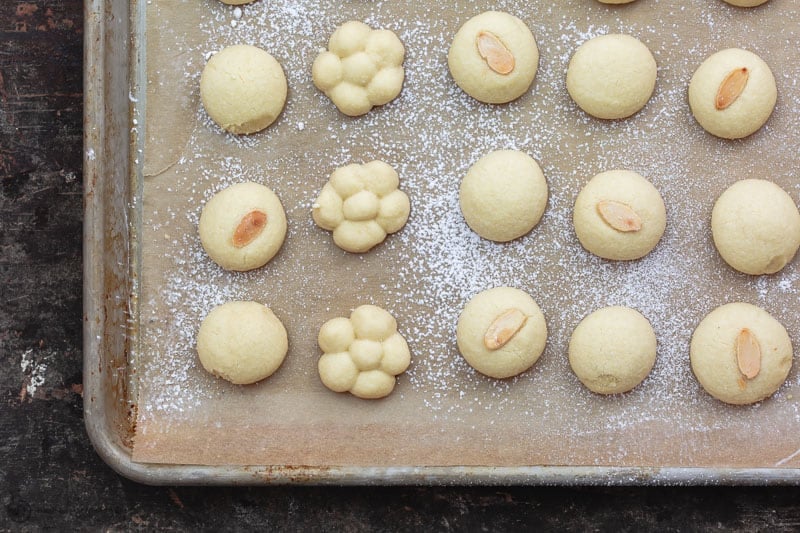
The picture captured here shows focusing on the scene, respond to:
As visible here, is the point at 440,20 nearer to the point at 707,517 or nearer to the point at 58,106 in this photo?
the point at 58,106

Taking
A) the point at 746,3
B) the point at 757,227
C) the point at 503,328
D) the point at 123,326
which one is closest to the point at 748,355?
the point at 757,227

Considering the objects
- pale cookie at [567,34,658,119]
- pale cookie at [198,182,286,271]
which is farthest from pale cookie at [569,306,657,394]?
pale cookie at [198,182,286,271]

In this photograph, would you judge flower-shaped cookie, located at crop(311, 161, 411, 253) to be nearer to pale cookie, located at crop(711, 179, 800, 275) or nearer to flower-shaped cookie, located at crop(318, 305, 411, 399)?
flower-shaped cookie, located at crop(318, 305, 411, 399)

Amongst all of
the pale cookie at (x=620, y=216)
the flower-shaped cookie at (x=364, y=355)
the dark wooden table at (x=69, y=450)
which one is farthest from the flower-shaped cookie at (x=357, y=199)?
the dark wooden table at (x=69, y=450)

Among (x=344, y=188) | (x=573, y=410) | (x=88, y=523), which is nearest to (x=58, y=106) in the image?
(x=344, y=188)

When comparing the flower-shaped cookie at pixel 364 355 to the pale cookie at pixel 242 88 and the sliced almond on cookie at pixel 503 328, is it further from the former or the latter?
the pale cookie at pixel 242 88
